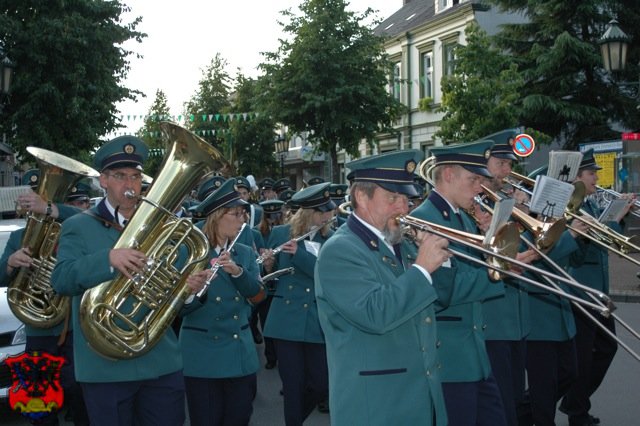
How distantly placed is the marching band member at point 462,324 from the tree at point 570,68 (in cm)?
2227

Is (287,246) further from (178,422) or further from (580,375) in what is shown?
(580,375)

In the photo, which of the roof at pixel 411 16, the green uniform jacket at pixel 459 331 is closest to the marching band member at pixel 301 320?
the green uniform jacket at pixel 459 331

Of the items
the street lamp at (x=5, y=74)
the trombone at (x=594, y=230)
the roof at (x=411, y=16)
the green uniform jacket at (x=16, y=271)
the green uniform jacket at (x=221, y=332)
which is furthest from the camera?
the roof at (x=411, y=16)

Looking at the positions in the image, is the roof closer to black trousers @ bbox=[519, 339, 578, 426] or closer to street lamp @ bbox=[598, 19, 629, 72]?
street lamp @ bbox=[598, 19, 629, 72]

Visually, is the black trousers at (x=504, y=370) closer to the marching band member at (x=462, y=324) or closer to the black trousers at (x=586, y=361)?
the marching band member at (x=462, y=324)

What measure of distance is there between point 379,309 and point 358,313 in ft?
0.30

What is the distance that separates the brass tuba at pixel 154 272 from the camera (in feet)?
14.4

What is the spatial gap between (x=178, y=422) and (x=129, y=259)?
3.57ft

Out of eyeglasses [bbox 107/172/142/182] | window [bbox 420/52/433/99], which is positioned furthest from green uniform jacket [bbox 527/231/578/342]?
window [bbox 420/52/433/99]

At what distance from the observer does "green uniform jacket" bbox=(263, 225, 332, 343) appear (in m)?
6.41

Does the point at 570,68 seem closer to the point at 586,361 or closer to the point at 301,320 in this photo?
the point at 586,361

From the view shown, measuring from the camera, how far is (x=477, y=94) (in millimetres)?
19531

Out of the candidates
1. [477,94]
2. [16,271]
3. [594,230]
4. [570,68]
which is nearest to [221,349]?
[16,271]

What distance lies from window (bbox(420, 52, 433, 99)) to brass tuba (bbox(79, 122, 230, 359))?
1228 inches
